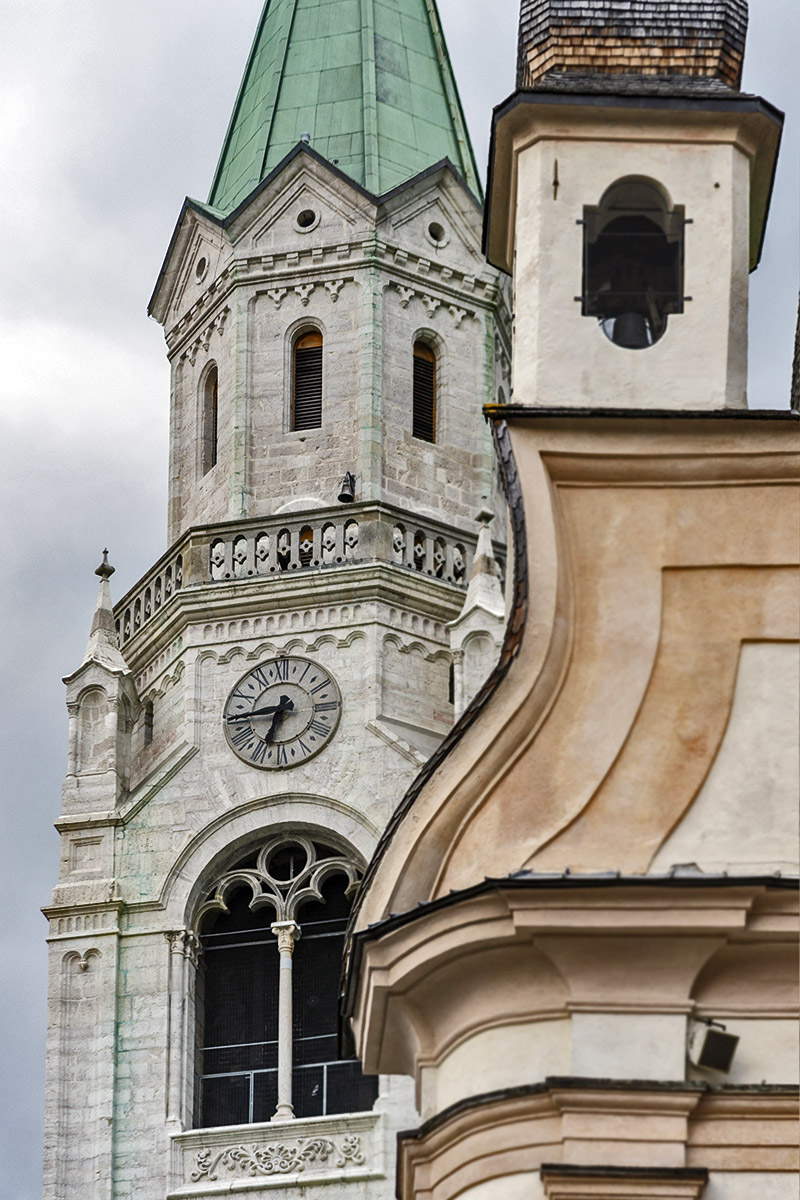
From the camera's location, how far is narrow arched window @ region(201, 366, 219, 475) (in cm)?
5581

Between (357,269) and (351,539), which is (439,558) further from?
(357,269)

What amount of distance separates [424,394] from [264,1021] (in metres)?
11.0

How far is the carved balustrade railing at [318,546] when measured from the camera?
52.4m

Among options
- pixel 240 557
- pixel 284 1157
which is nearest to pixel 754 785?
Answer: pixel 284 1157

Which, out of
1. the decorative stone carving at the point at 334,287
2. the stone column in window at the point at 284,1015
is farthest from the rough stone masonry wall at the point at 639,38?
the decorative stone carving at the point at 334,287

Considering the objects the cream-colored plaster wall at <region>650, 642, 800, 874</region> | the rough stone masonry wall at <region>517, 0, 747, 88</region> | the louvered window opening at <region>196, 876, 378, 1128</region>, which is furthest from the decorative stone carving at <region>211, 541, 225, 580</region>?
the cream-colored plaster wall at <region>650, 642, 800, 874</region>

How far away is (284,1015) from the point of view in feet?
159

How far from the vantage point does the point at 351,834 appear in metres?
49.9

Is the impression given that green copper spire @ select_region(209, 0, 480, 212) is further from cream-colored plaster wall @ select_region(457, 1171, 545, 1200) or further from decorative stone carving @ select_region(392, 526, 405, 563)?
cream-colored plaster wall @ select_region(457, 1171, 545, 1200)

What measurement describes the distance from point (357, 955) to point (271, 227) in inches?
1416

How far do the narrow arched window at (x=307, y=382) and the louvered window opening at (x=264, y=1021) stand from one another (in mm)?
8114

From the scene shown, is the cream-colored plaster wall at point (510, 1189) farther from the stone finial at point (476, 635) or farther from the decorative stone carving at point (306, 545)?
the decorative stone carving at point (306, 545)

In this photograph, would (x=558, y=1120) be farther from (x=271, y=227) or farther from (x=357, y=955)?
(x=271, y=227)

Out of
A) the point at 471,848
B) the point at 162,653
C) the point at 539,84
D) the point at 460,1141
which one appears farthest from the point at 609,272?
the point at 162,653
